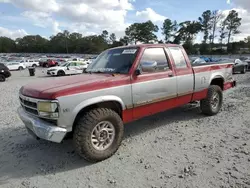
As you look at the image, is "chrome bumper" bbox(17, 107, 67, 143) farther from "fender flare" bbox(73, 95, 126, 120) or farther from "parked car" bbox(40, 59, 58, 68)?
"parked car" bbox(40, 59, 58, 68)

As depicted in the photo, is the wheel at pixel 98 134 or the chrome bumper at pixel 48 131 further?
the wheel at pixel 98 134

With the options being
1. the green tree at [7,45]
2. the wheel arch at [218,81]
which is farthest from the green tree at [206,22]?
the green tree at [7,45]

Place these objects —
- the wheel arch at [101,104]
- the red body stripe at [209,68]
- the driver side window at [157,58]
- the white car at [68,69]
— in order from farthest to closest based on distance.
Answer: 1. the white car at [68,69]
2. the red body stripe at [209,68]
3. the driver side window at [157,58]
4. the wheel arch at [101,104]

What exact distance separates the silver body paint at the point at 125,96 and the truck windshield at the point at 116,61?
475 millimetres

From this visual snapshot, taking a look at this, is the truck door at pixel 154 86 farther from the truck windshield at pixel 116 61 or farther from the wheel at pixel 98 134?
the wheel at pixel 98 134

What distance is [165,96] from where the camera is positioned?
14.5 feet

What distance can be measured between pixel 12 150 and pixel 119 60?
9.04 feet

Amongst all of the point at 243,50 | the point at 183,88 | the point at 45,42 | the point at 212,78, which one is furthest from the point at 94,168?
the point at 45,42

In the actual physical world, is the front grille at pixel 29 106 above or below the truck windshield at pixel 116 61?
below

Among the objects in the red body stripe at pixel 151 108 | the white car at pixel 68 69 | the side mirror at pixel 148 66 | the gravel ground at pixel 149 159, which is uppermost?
the side mirror at pixel 148 66

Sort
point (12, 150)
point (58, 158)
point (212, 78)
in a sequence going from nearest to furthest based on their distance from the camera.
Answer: point (58, 158) → point (12, 150) → point (212, 78)

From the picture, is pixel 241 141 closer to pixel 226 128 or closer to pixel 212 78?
pixel 226 128

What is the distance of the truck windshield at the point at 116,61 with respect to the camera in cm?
404

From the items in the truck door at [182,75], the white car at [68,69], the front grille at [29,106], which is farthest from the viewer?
the white car at [68,69]
